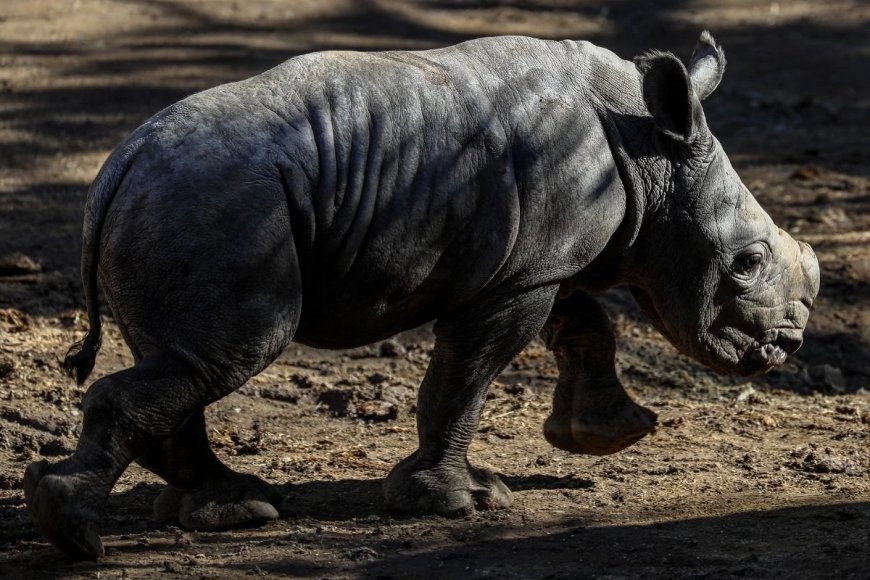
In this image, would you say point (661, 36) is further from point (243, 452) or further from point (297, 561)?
point (297, 561)

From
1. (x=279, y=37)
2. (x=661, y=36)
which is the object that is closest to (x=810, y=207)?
(x=661, y=36)

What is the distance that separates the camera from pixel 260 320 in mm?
5051

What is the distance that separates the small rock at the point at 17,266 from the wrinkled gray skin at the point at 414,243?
12.9ft

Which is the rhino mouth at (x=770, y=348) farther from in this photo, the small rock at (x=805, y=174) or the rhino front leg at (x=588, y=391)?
the small rock at (x=805, y=174)

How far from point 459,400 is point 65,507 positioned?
61.8 inches

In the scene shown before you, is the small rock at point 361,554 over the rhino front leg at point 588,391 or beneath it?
beneath

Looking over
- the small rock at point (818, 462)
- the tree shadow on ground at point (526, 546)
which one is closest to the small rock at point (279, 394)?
the tree shadow on ground at point (526, 546)

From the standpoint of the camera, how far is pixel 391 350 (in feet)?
28.7

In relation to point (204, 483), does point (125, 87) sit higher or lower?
higher

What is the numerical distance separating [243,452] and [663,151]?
247 cm

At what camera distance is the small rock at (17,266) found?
9203 millimetres

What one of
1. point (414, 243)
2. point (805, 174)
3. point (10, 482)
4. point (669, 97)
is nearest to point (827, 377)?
point (669, 97)

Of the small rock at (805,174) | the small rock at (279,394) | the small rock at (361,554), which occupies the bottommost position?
the small rock at (279,394)

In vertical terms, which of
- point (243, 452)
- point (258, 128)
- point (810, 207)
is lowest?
point (243, 452)
